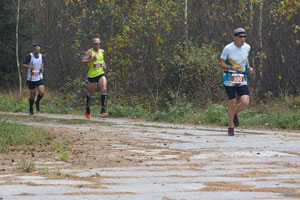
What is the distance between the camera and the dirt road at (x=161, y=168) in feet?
21.6

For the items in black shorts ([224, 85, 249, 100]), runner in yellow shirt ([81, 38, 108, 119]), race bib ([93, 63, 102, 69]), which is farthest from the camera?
race bib ([93, 63, 102, 69])

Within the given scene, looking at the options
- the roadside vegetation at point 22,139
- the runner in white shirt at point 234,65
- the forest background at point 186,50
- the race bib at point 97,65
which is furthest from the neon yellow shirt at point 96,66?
the roadside vegetation at point 22,139

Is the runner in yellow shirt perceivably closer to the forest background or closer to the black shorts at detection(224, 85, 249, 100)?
the forest background

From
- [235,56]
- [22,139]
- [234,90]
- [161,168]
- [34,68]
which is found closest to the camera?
[161,168]

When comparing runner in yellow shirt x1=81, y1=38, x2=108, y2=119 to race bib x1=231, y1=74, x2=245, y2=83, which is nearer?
race bib x1=231, y1=74, x2=245, y2=83

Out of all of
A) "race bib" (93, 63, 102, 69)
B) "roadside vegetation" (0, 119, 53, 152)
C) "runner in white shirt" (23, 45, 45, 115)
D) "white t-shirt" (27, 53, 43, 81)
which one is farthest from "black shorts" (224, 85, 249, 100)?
"white t-shirt" (27, 53, 43, 81)

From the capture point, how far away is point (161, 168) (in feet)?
27.7

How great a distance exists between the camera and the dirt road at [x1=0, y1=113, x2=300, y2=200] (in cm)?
658

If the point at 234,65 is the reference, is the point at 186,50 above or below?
above

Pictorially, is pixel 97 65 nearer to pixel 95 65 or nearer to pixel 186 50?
pixel 95 65

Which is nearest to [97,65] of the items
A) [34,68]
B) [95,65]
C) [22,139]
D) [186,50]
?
[95,65]

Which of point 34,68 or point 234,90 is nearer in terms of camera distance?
point 234,90

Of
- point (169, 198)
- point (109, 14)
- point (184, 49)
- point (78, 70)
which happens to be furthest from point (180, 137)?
point (78, 70)

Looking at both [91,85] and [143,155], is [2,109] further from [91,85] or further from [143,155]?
[143,155]
